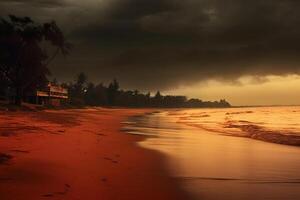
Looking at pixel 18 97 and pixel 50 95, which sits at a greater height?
pixel 50 95

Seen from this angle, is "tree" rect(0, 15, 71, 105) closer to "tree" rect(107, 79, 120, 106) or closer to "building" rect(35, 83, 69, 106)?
"building" rect(35, 83, 69, 106)

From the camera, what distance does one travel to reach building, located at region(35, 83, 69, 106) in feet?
233

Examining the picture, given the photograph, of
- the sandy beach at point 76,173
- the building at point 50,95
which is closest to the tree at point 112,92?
the building at point 50,95

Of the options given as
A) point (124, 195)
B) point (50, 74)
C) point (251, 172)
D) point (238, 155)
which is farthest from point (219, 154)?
point (50, 74)

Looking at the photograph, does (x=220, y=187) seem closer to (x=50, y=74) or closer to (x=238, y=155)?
(x=238, y=155)

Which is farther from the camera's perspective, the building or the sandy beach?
the building

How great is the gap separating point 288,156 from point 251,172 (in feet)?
15.7

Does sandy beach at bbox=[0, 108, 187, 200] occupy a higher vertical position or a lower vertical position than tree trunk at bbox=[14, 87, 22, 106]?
lower

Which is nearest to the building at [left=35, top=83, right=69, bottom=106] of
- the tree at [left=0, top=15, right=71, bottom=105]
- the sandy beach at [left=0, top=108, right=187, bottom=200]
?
the tree at [left=0, top=15, right=71, bottom=105]

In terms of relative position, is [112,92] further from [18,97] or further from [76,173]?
[76,173]

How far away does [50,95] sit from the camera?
7750cm

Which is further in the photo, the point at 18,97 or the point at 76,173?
the point at 18,97

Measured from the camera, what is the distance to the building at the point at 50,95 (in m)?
71.1

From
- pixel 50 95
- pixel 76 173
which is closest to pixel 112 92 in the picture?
pixel 50 95
